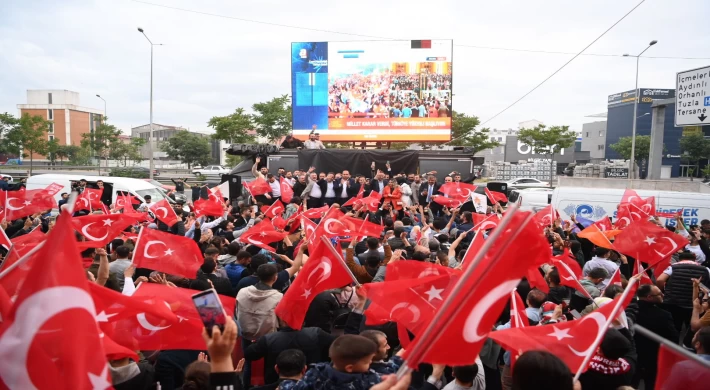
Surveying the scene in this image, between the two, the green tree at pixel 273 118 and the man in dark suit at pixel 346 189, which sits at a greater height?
the green tree at pixel 273 118

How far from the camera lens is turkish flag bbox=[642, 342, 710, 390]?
234cm

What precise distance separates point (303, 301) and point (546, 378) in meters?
2.44

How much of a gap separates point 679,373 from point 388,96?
70.7 ft

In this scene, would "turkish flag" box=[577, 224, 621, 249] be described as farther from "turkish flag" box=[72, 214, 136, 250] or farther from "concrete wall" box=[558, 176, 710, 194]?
"concrete wall" box=[558, 176, 710, 194]

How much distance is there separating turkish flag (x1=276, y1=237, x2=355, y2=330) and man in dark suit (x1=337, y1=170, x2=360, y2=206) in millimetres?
10068

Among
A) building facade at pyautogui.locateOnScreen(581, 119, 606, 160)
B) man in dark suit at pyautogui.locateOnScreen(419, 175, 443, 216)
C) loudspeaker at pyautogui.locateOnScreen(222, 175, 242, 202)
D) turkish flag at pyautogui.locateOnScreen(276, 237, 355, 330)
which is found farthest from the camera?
building facade at pyautogui.locateOnScreen(581, 119, 606, 160)

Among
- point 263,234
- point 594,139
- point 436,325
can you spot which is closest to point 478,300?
point 436,325

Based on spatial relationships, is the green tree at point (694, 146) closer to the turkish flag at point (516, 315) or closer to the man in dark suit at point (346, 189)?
the man in dark suit at point (346, 189)

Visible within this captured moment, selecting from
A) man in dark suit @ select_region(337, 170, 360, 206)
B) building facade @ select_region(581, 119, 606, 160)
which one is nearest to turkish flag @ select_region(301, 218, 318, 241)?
man in dark suit @ select_region(337, 170, 360, 206)

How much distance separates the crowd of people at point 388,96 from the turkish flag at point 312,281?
63.1ft

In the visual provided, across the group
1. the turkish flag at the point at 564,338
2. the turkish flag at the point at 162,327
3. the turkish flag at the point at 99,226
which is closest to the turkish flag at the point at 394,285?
the turkish flag at the point at 564,338

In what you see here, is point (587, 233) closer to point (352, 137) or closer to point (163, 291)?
point (163, 291)

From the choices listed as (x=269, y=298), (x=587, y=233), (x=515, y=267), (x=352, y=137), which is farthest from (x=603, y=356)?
(x=352, y=137)

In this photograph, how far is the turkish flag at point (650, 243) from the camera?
616cm
